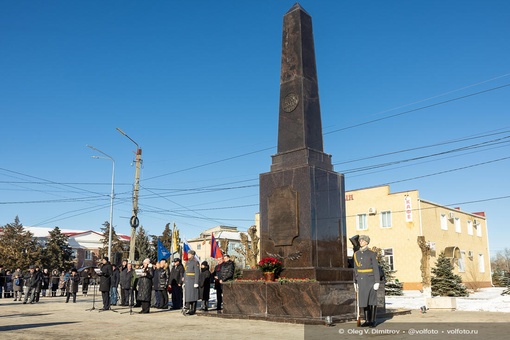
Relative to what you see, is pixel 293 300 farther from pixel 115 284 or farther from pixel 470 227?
pixel 470 227

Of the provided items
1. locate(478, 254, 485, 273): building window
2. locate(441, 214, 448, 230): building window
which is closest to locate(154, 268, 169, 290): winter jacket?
locate(441, 214, 448, 230): building window

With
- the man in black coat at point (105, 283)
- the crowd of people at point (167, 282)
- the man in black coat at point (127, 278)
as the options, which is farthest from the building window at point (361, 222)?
the man in black coat at point (105, 283)

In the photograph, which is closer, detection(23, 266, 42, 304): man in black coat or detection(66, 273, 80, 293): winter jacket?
detection(23, 266, 42, 304): man in black coat

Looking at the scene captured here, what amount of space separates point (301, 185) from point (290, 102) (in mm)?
2779

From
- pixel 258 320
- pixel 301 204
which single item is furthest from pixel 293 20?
pixel 258 320

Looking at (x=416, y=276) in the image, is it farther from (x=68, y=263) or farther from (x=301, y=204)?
(x=68, y=263)

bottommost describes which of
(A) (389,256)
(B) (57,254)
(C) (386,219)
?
(A) (389,256)

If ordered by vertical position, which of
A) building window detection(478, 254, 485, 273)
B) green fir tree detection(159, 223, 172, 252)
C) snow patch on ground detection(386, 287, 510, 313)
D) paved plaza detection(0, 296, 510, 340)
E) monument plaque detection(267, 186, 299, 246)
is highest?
green fir tree detection(159, 223, 172, 252)

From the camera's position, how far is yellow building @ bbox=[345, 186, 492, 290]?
3484 centimetres

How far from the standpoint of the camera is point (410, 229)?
35.2 metres

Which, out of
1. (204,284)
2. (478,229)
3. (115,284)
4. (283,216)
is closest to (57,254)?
(115,284)

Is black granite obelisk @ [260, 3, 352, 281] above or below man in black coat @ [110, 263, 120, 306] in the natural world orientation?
above

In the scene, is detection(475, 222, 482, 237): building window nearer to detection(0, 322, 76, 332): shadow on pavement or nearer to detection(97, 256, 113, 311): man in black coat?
detection(97, 256, 113, 311): man in black coat

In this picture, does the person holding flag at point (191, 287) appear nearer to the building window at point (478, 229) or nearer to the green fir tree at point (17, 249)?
the building window at point (478, 229)
